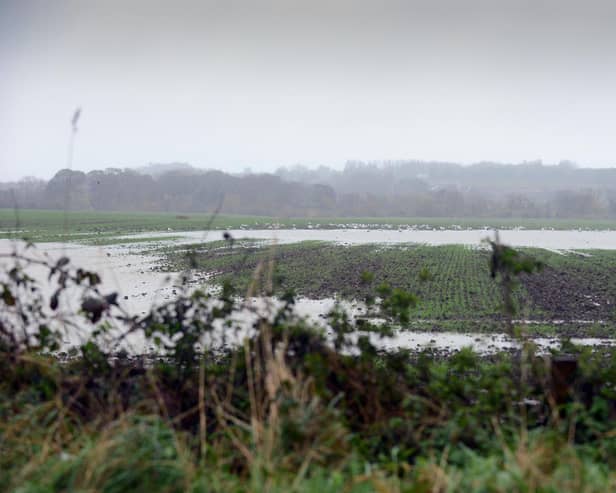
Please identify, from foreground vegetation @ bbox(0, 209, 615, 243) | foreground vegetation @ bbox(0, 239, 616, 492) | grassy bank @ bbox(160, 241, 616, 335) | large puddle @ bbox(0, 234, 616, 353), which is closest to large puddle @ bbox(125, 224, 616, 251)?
foreground vegetation @ bbox(0, 209, 615, 243)

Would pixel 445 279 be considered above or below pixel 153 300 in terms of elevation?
below

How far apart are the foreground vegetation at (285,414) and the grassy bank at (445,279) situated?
2.07ft

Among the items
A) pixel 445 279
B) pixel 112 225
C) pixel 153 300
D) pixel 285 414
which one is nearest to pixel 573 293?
pixel 445 279

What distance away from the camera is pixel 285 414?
10.7 feet

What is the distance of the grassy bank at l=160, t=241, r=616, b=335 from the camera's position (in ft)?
43.7

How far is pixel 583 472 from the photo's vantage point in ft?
9.36

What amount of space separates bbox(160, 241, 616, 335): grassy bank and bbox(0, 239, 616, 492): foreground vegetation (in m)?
0.63

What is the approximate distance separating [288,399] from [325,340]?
752 millimetres

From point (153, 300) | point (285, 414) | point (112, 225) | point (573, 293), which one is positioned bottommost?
point (573, 293)

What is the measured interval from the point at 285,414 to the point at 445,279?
16992 millimetres

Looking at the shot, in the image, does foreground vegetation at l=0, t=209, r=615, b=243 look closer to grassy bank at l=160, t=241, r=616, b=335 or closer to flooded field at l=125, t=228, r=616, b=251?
flooded field at l=125, t=228, r=616, b=251

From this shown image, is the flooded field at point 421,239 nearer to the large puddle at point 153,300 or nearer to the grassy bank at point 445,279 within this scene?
the grassy bank at point 445,279

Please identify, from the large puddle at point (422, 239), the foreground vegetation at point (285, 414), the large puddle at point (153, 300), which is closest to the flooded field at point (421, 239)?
the large puddle at point (422, 239)

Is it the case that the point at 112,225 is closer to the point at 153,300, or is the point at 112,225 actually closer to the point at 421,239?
the point at 421,239
